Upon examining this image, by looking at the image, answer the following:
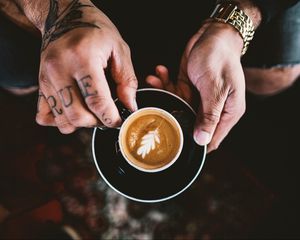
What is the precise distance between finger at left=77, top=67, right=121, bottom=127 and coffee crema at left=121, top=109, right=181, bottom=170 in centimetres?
19

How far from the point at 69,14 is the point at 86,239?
1.29m

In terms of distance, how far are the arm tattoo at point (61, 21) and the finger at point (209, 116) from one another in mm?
519

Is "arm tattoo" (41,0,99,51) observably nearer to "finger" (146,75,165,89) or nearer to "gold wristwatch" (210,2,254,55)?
"finger" (146,75,165,89)

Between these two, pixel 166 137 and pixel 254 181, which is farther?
pixel 254 181

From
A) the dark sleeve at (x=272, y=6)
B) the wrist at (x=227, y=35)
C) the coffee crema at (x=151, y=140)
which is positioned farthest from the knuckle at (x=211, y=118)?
the dark sleeve at (x=272, y=6)

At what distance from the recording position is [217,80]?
1332 mm

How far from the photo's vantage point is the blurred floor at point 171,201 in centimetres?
197

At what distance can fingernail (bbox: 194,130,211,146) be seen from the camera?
1318 millimetres

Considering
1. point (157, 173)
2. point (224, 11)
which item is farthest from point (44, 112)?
point (224, 11)

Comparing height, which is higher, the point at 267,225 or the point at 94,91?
the point at 94,91

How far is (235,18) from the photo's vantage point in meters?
1.44

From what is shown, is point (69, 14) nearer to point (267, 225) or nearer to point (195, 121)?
point (195, 121)

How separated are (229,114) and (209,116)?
14 cm

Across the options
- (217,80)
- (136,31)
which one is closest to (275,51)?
(217,80)
